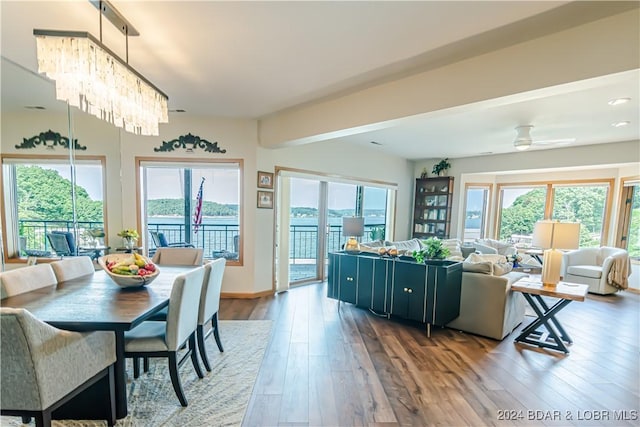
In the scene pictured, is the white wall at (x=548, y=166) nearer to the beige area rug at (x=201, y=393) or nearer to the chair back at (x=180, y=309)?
the beige area rug at (x=201, y=393)

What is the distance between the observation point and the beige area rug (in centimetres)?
189

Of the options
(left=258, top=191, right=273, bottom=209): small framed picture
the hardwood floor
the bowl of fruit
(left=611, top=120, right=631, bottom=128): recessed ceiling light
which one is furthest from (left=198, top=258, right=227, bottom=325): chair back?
(left=611, top=120, right=631, bottom=128): recessed ceiling light

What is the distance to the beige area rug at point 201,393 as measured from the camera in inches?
74.3

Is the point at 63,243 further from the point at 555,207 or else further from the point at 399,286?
the point at 555,207

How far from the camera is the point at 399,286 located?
3.46m

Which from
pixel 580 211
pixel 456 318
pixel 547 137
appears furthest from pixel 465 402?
pixel 580 211

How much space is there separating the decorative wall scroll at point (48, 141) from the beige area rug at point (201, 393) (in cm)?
260

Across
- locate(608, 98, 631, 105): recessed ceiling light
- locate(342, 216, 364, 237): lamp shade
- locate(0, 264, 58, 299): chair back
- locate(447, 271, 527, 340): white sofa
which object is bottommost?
locate(447, 271, 527, 340): white sofa

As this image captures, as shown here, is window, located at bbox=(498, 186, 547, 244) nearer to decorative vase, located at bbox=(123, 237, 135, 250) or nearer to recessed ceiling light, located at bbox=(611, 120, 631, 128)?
recessed ceiling light, located at bbox=(611, 120, 631, 128)

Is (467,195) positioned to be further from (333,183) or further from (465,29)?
(465,29)

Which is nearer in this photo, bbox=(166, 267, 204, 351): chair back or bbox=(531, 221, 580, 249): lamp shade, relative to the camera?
bbox=(166, 267, 204, 351): chair back

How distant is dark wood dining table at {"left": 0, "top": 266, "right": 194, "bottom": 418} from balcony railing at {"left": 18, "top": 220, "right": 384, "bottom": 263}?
4.11 ft

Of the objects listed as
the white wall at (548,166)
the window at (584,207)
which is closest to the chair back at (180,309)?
the white wall at (548,166)

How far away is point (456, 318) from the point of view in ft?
11.1
